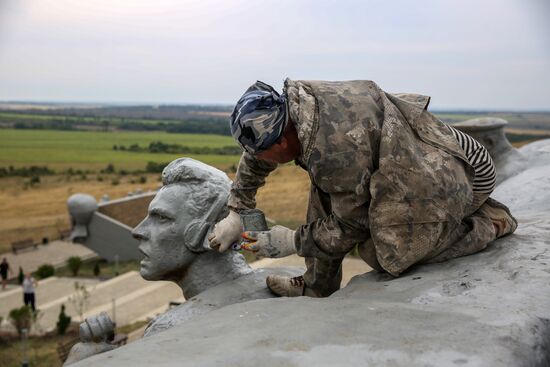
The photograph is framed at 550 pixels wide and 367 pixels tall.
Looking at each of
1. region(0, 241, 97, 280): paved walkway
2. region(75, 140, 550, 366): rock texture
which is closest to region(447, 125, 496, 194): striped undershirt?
region(75, 140, 550, 366): rock texture

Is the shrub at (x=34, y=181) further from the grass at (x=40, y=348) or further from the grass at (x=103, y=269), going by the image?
the grass at (x=40, y=348)

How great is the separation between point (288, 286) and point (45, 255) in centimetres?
1887

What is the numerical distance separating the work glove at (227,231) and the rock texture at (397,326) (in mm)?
713

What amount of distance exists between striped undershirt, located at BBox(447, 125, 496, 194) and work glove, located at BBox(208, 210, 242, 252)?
1.22 m

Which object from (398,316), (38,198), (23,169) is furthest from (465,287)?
(23,169)

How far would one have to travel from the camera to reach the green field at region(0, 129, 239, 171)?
49438 millimetres

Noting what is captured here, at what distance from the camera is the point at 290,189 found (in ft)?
101

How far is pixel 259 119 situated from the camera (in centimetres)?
281

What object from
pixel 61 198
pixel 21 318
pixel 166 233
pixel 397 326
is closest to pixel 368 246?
pixel 397 326

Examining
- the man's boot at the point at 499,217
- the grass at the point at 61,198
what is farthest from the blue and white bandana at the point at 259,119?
the grass at the point at 61,198

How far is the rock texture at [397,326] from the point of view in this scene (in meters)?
1.94

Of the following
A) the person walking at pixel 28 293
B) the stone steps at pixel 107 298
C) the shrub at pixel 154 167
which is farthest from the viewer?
the shrub at pixel 154 167

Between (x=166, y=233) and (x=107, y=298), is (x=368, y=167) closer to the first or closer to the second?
(x=166, y=233)

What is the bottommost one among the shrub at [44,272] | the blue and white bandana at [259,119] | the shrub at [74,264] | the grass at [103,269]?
the grass at [103,269]
